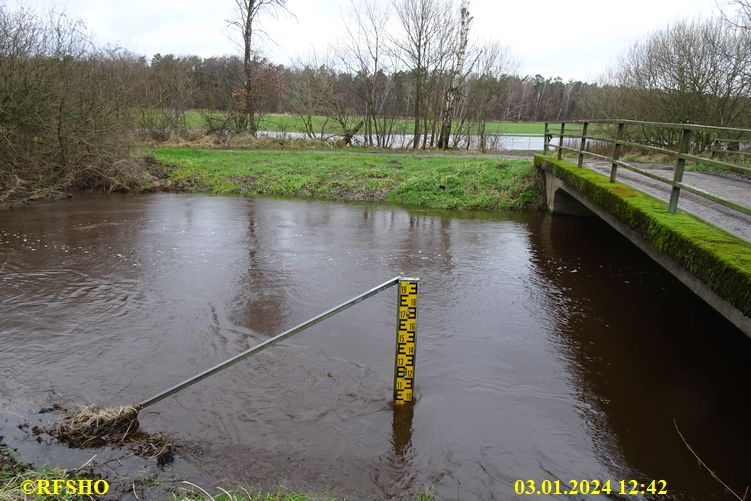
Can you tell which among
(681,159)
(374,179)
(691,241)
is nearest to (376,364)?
(691,241)

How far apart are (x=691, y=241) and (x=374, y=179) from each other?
1324 centimetres

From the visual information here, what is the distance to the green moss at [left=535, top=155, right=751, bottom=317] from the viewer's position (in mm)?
4312

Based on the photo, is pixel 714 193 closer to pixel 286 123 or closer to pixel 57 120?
pixel 57 120

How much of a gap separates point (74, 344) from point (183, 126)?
22.3 metres

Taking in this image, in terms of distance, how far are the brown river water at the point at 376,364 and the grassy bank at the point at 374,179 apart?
5.46 metres

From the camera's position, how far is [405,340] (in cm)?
488

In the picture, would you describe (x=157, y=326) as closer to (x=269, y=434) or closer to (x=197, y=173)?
(x=269, y=434)

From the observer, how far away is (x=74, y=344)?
19.9 feet

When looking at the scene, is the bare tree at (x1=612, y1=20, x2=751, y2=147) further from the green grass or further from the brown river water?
the brown river water

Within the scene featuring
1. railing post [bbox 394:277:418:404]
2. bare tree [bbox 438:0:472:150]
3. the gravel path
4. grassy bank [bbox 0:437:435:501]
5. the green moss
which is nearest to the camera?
grassy bank [bbox 0:437:435:501]

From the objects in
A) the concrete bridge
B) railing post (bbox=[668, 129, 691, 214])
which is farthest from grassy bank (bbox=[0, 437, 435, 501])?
railing post (bbox=[668, 129, 691, 214])

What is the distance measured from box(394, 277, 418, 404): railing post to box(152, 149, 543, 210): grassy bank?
37.0ft

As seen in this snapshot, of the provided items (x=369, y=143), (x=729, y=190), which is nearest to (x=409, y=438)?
(x=729, y=190)

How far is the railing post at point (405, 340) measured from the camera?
4699 mm
